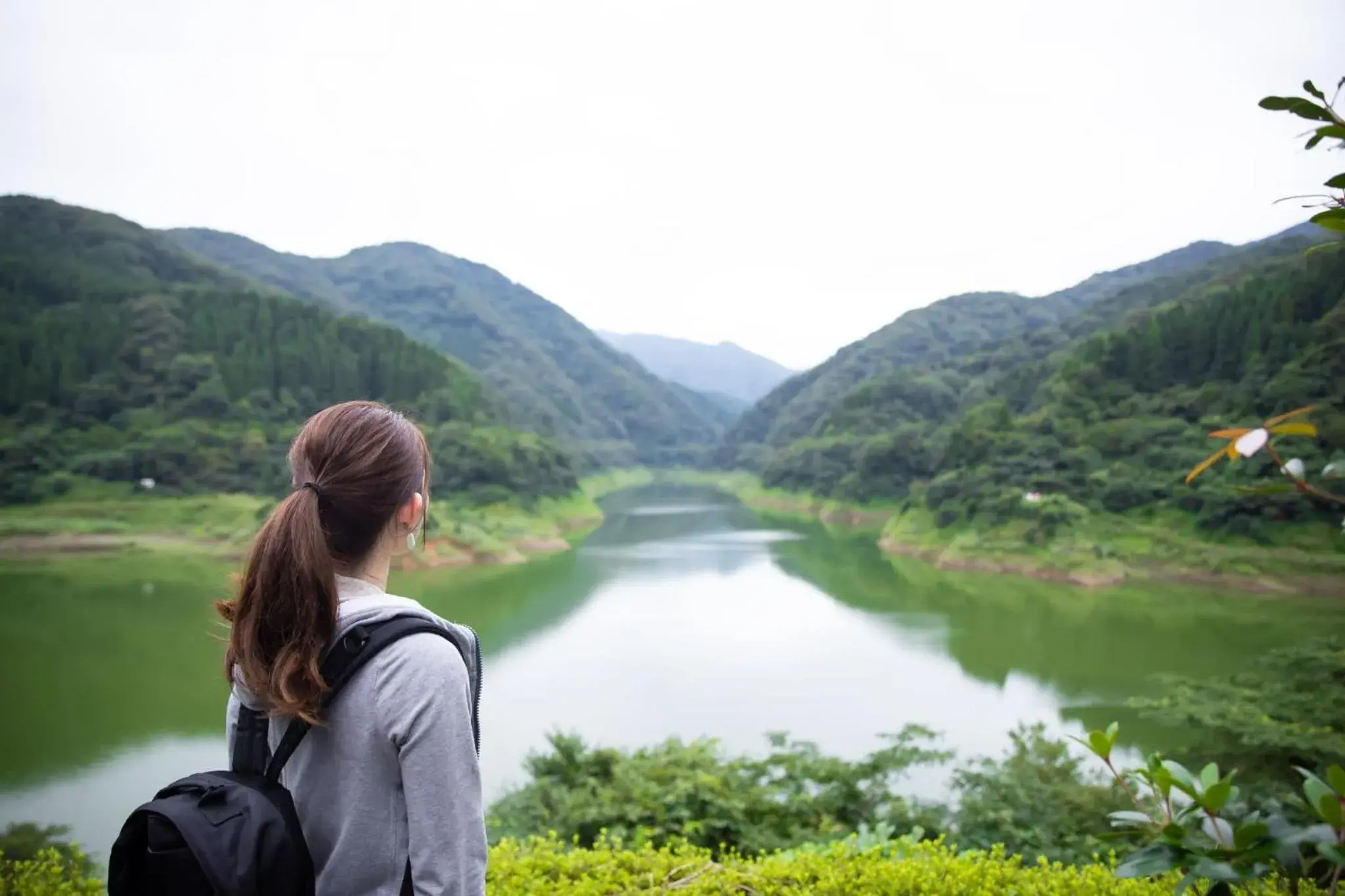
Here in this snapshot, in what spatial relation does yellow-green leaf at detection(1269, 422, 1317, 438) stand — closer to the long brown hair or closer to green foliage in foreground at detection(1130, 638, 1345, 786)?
the long brown hair

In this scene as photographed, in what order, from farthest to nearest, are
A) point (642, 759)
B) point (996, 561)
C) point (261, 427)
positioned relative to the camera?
point (996, 561) → point (261, 427) → point (642, 759)

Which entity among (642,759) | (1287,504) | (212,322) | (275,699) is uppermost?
(212,322)

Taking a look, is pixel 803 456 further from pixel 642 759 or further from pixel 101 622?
pixel 642 759

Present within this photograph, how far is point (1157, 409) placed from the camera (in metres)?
12.2

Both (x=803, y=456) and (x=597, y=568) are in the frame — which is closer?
(x=597, y=568)

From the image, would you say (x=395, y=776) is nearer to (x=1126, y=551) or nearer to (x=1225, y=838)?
(x=1225, y=838)

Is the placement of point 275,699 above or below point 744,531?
above

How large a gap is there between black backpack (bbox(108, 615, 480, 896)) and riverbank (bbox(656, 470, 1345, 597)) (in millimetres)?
7493

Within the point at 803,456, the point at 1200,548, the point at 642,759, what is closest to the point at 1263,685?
the point at 642,759

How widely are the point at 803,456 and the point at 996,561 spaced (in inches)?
622

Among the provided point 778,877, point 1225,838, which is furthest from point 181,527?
point 1225,838

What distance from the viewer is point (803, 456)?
29672mm

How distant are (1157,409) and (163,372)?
1442 centimetres

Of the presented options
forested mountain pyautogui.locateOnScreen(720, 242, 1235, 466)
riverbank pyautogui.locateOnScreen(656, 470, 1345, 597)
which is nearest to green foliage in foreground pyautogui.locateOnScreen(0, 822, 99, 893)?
riverbank pyautogui.locateOnScreen(656, 470, 1345, 597)
